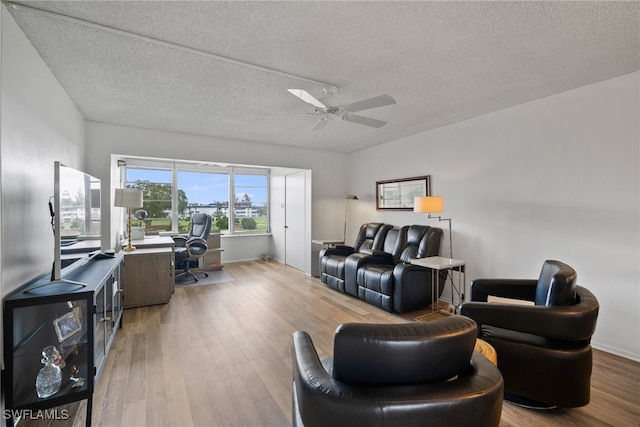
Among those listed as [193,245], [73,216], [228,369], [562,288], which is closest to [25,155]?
[73,216]

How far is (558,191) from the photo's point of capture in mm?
3023

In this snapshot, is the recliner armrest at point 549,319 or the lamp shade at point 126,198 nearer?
the recliner armrest at point 549,319

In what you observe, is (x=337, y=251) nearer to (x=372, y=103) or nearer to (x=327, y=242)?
(x=327, y=242)

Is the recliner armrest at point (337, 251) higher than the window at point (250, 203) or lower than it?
lower

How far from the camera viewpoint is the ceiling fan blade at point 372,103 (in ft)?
7.76

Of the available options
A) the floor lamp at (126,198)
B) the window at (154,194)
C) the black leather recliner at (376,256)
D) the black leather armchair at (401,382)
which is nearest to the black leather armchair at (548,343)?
the black leather armchair at (401,382)

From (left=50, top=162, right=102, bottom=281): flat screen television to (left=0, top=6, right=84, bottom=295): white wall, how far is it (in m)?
0.17

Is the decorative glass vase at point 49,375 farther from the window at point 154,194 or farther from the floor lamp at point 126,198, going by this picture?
the window at point 154,194

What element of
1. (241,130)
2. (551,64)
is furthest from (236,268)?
(551,64)

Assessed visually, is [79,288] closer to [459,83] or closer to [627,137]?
[459,83]

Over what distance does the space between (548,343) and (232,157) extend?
460 cm

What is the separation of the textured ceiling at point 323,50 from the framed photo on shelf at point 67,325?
193 centimetres

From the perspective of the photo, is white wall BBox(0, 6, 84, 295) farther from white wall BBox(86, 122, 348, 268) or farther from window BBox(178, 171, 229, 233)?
window BBox(178, 171, 229, 233)

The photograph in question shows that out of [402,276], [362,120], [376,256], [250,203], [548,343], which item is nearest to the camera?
[548,343]
